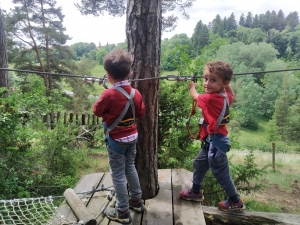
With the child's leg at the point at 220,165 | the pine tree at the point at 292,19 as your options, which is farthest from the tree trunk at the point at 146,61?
the pine tree at the point at 292,19

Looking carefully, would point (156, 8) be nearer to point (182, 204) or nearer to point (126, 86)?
point (126, 86)

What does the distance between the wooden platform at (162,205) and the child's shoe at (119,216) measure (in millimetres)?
39

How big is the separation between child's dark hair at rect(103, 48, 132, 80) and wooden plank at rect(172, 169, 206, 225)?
51.1 inches

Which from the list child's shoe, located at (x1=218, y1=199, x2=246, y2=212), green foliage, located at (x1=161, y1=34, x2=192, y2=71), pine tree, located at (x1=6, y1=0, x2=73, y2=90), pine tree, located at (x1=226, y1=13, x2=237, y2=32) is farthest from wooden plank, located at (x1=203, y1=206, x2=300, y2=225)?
pine tree, located at (x1=226, y1=13, x2=237, y2=32)

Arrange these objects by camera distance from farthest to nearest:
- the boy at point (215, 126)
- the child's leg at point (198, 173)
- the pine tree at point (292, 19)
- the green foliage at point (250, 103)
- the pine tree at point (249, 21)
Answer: the pine tree at point (249, 21) → the pine tree at point (292, 19) → the green foliage at point (250, 103) → the child's leg at point (198, 173) → the boy at point (215, 126)

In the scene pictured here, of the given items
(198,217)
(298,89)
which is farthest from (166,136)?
(298,89)

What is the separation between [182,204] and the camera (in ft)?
8.07

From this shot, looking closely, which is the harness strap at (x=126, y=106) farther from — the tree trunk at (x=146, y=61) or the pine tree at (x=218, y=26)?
the pine tree at (x=218, y=26)

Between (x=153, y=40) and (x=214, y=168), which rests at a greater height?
(x=153, y=40)

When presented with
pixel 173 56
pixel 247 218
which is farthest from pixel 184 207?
pixel 173 56

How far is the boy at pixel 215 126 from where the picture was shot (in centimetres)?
207

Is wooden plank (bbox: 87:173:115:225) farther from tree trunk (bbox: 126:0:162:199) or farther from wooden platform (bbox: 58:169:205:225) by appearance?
tree trunk (bbox: 126:0:162:199)

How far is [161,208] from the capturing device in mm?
2367

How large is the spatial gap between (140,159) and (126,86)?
0.80 metres
